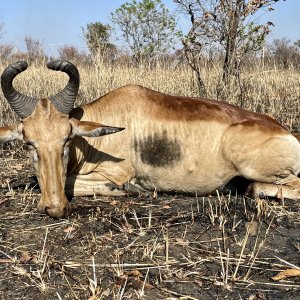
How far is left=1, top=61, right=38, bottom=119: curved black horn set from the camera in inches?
200

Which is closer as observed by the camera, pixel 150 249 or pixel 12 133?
pixel 150 249

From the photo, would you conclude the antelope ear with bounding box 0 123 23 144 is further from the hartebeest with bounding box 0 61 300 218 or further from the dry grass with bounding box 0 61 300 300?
the dry grass with bounding box 0 61 300 300

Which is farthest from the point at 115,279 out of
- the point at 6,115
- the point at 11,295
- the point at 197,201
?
the point at 6,115

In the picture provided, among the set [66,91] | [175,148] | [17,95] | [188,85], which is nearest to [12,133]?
[17,95]

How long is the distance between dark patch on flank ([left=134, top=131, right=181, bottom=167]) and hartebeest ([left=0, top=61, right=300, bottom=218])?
12mm

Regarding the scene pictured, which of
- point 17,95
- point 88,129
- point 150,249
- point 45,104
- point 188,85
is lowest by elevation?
→ point 150,249

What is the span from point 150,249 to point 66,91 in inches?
89.0

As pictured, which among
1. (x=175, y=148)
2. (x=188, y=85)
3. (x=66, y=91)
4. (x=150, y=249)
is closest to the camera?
(x=150, y=249)

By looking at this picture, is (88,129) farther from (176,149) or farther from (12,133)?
(176,149)

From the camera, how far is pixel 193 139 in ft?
19.1

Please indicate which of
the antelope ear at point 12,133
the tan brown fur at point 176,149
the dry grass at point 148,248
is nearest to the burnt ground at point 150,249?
the dry grass at point 148,248

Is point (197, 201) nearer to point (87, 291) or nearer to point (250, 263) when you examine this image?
point (250, 263)

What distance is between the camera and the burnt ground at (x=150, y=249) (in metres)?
3.38

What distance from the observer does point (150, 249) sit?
396 cm
